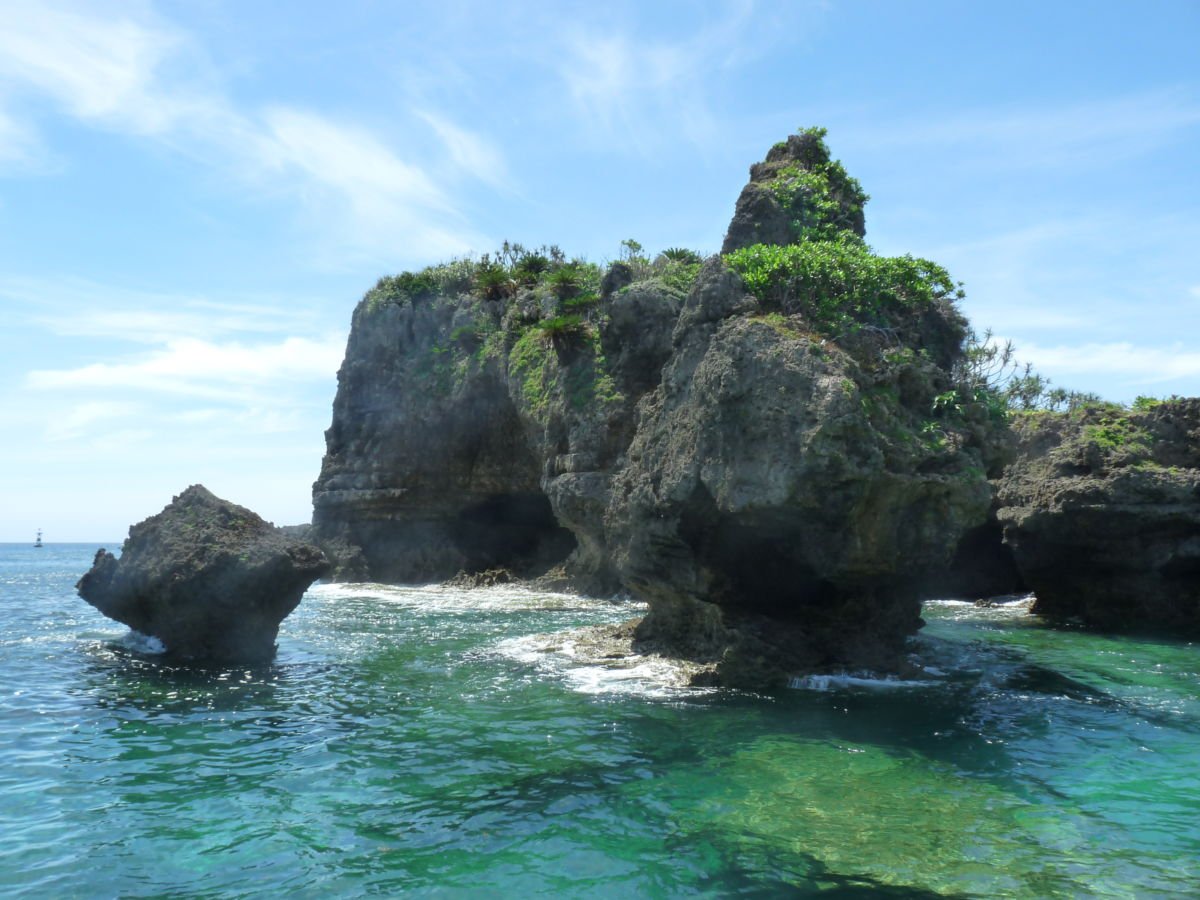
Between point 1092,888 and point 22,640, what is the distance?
21.2m

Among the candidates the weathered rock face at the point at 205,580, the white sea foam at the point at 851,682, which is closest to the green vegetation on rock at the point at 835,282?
the white sea foam at the point at 851,682

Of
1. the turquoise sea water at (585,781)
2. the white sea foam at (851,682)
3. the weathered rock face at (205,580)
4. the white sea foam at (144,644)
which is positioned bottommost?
the turquoise sea water at (585,781)

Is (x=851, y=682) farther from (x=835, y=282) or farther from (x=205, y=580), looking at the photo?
(x=205, y=580)

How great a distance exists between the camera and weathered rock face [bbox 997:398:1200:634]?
2183 centimetres

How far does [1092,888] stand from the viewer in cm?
704

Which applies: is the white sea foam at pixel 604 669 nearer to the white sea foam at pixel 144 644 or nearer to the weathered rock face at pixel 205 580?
the weathered rock face at pixel 205 580

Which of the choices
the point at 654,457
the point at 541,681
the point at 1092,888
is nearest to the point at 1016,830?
the point at 1092,888

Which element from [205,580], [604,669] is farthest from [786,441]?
[205,580]

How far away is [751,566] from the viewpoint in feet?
50.8

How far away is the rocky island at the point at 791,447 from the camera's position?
13.8m

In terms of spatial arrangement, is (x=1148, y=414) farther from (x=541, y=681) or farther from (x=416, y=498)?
(x=416, y=498)

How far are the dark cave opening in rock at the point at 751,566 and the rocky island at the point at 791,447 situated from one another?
0.10 feet

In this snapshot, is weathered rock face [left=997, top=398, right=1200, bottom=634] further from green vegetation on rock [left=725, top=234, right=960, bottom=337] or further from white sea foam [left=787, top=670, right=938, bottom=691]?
white sea foam [left=787, top=670, right=938, bottom=691]

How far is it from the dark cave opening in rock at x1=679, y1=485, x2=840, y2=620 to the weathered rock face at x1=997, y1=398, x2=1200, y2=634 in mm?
10657
